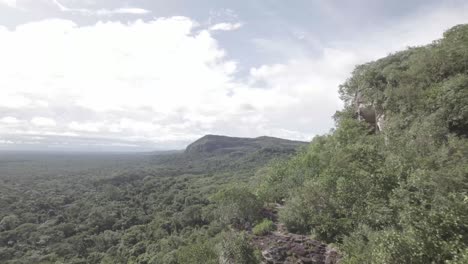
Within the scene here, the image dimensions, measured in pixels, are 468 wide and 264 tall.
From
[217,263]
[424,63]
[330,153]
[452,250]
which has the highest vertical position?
[424,63]

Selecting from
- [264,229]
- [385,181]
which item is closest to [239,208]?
[264,229]

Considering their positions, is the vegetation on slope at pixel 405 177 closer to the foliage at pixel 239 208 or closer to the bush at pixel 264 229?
the bush at pixel 264 229

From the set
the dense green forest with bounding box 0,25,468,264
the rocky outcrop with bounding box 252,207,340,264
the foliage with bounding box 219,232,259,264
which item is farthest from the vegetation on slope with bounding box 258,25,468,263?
the foliage with bounding box 219,232,259,264

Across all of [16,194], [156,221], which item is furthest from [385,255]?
[16,194]

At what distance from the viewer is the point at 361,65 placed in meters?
28.6

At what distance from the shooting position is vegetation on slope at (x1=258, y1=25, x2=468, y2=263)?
9.41 m

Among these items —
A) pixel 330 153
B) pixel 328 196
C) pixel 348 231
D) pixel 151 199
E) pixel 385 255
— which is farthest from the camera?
pixel 151 199

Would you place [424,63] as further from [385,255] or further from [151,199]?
[151,199]

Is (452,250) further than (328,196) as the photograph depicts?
No

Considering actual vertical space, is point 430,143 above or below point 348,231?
above

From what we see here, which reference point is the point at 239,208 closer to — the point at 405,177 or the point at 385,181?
the point at 385,181

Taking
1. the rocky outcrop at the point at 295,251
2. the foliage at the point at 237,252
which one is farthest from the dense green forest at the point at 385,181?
the rocky outcrop at the point at 295,251

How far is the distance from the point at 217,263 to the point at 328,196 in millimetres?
7805

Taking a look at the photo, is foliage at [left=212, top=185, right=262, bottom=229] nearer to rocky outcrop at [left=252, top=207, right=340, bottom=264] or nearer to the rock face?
rocky outcrop at [left=252, top=207, right=340, bottom=264]
